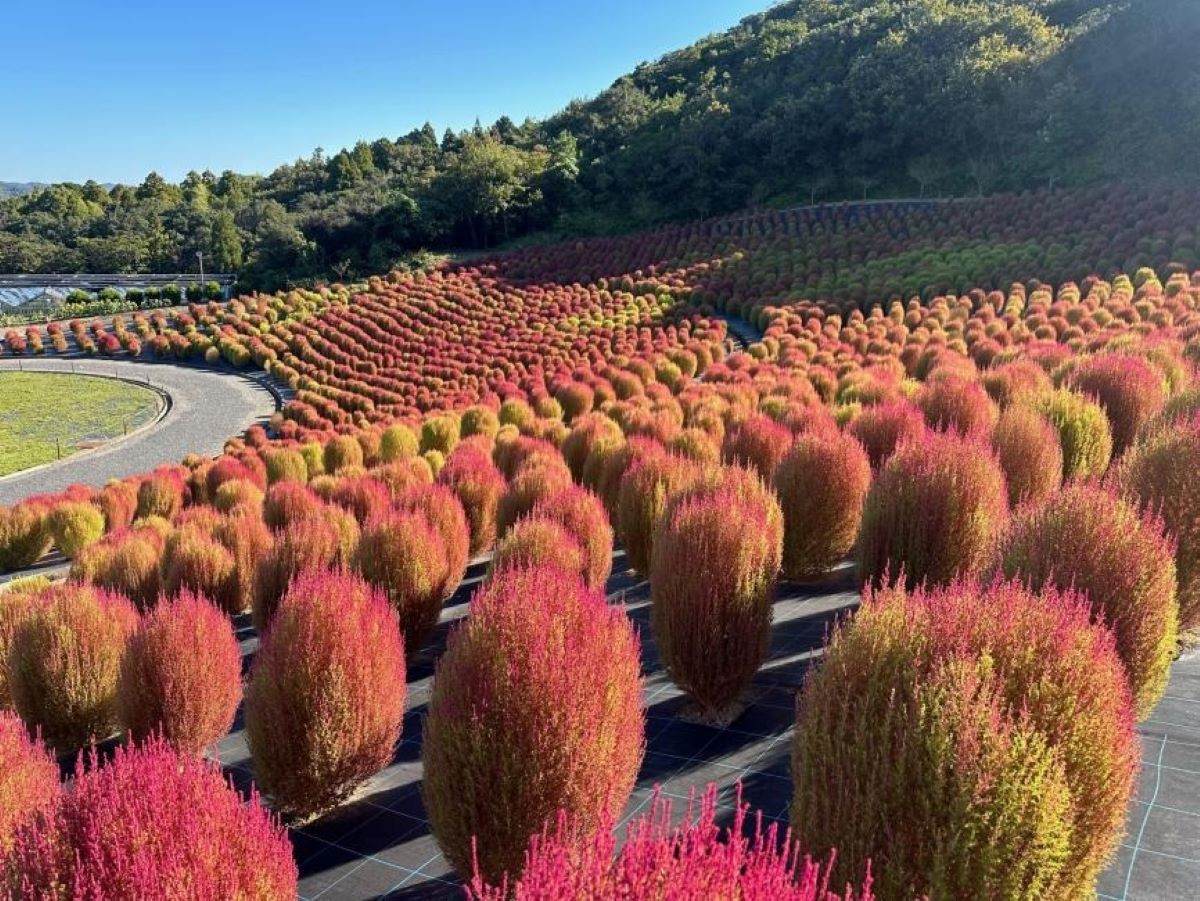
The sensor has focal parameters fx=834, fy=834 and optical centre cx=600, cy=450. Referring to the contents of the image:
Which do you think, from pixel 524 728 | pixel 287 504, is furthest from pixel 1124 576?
pixel 287 504

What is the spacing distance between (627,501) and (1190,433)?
4.63 metres

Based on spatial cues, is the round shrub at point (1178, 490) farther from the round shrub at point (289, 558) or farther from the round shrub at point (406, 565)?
the round shrub at point (289, 558)

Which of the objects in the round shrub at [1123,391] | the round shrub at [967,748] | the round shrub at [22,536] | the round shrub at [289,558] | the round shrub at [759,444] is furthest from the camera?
the round shrub at [22,536]

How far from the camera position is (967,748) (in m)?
2.85

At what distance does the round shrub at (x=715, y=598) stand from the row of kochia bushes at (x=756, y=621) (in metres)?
0.02

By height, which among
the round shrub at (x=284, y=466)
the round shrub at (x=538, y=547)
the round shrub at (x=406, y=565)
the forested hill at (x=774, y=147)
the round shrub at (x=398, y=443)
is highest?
the forested hill at (x=774, y=147)

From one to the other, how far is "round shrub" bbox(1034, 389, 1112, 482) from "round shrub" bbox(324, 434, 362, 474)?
44.2 feet

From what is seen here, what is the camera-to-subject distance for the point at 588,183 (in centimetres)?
6544

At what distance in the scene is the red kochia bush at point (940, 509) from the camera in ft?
19.9

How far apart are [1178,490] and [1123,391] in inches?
158

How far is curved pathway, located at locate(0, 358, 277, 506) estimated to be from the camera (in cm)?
2445

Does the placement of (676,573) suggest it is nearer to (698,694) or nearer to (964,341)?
(698,694)

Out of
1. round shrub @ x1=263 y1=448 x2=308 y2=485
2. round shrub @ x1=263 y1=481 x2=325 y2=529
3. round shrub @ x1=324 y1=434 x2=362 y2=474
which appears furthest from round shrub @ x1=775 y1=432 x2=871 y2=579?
round shrub @ x1=263 y1=448 x2=308 y2=485

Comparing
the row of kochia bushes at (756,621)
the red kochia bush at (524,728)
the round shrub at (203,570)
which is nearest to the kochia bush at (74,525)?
the row of kochia bushes at (756,621)
